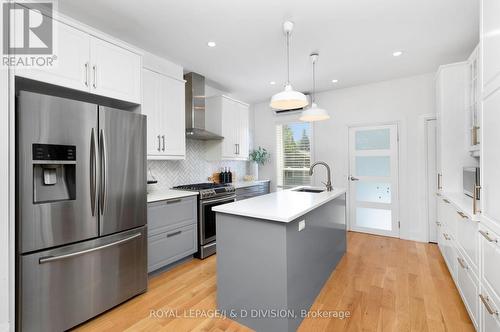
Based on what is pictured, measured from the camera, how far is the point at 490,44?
138cm

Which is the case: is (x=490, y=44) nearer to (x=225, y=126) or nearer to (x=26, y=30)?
(x=26, y=30)

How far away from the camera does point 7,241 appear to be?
1449 mm

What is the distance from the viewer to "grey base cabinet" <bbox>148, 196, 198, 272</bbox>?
253cm

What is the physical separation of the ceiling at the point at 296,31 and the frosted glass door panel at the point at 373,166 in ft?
4.69

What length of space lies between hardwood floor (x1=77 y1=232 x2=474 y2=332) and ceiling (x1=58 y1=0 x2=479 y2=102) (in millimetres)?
2692

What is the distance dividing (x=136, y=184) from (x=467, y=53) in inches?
168

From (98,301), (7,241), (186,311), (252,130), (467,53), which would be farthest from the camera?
(252,130)

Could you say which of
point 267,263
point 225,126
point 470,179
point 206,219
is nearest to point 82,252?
point 267,263

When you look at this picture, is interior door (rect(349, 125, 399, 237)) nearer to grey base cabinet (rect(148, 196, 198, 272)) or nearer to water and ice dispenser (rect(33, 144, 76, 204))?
grey base cabinet (rect(148, 196, 198, 272))

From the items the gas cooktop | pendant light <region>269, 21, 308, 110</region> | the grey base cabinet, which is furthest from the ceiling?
the grey base cabinet

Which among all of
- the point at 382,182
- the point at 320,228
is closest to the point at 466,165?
the point at 382,182

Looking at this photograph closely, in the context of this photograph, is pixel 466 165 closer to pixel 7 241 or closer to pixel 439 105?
pixel 439 105

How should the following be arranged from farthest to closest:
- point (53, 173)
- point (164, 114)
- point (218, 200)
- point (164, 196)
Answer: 1. point (218, 200)
2. point (164, 114)
3. point (164, 196)
4. point (53, 173)

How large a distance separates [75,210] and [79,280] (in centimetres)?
55
